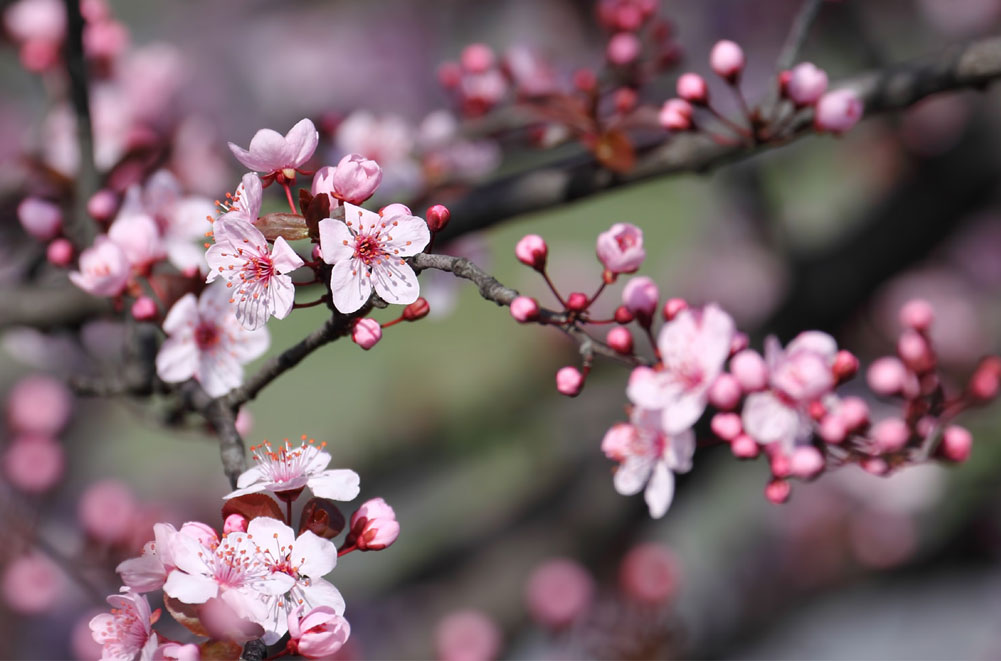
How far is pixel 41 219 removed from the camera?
1142 mm

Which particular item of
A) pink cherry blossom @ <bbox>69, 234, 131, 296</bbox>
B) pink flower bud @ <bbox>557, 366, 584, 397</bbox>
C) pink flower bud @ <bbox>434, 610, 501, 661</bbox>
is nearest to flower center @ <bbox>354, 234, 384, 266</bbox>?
pink flower bud @ <bbox>557, 366, 584, 397</bbox>

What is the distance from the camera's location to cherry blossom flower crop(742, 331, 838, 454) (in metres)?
0.76

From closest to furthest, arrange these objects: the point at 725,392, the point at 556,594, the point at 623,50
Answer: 1. the point at 725,392
2. the point at 623,50
3. the point at 556,594

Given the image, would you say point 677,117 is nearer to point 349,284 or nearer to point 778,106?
point 778,106

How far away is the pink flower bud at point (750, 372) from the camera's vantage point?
754 mm

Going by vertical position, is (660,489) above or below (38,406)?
below

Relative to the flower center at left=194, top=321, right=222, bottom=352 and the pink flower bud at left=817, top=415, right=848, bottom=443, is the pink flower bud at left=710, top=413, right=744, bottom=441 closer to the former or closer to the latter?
the pink flower bud at left=817, top=415, right=848, bottom=443

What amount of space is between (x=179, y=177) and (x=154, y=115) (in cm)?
26

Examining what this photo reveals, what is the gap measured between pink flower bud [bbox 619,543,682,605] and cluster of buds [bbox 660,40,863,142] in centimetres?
159

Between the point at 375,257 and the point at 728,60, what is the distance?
2.16ft

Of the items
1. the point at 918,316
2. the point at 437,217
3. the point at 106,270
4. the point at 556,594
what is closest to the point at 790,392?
the point at 918,316

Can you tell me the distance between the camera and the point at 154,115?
1775mm

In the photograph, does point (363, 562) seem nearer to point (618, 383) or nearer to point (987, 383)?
point (618, 383)

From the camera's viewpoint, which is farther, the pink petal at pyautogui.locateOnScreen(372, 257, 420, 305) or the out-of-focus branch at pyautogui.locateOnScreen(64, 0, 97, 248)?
the out-of-focus branch at pyautogui.locateOnScreen(64, 0, 97, 248)
